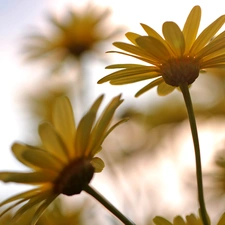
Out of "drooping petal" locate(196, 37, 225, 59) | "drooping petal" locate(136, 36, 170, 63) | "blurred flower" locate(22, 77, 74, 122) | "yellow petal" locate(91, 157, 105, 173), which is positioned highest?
"blurred flower" locate(22, 77, 74, 122)

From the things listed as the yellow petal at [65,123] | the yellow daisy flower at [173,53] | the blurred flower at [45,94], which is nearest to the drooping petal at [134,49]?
the yellow daisy flower at [173,53]

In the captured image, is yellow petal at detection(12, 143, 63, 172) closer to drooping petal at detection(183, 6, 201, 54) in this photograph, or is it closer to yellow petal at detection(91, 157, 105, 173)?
yellow petal at detection(91, 157, 105, 173)

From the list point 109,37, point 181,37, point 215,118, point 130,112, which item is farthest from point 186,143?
point 181,37

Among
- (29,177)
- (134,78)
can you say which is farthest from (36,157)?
(134,78)

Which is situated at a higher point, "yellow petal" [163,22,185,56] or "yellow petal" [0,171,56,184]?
"yellow petal" [163,22,185,56]

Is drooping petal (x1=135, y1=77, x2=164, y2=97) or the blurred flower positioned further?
the blurred flower

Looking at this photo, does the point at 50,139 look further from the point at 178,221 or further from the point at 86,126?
the point at 178,221

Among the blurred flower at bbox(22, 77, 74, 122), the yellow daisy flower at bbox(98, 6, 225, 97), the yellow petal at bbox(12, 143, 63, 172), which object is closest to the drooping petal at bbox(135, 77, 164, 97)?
the yellow daisy flower at bbox(98, 6, 225, 97)

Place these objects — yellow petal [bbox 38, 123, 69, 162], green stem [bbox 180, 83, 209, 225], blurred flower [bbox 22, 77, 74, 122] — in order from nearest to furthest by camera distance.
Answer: green stem [bbox 180, 83, 209, 225]
yellow petal [bbox 38, 123, 69, 162]
blurred flower [bbox 22, 77, 74, 122]
